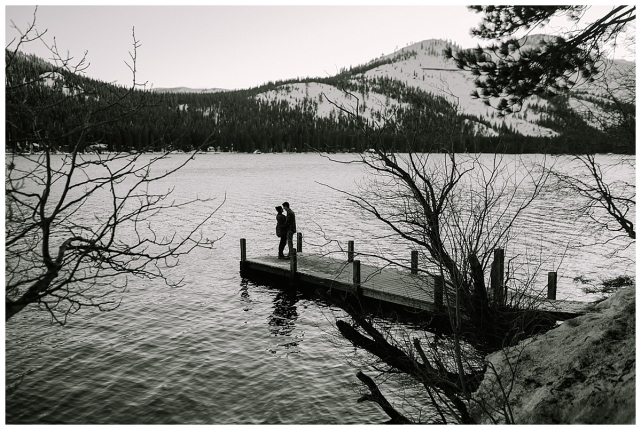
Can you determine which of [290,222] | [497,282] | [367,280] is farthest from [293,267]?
[497,282]

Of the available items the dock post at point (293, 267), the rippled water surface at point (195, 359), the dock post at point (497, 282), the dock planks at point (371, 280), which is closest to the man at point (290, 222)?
the dock post at point (293, 267)

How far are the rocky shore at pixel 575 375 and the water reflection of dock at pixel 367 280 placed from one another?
4.73 metres

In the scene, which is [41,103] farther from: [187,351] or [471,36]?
[187,351]

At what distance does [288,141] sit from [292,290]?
134850 mm

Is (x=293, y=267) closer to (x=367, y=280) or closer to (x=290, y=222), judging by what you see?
(x=290, y=222)

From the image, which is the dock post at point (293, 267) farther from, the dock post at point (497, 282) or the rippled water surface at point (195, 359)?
the dock post at point (497, 282)

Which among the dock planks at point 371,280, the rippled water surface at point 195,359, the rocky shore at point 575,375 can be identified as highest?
the rocky shore at point 575,375

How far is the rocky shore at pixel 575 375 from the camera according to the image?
538 cm

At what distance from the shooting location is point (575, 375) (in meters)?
5.96

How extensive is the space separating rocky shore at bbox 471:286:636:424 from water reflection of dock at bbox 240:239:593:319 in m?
4.73

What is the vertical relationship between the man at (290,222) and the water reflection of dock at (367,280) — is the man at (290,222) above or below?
above

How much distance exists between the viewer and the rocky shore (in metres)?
5.38

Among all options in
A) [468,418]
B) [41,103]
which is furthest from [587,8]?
[41,103]

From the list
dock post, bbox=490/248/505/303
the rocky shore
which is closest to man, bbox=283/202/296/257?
dock post, bbox=490/248/505/303
